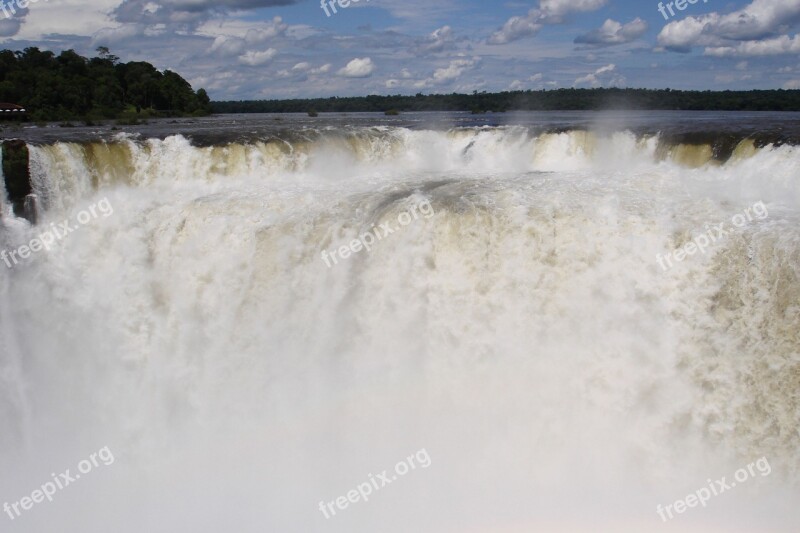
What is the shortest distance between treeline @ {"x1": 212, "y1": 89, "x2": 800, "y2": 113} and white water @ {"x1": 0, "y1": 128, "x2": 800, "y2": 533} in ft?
135

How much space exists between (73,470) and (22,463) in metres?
1.11

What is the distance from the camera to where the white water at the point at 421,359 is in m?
9.29

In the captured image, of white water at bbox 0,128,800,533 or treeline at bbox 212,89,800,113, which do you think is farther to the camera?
treeline at bbox 212,89,800,113

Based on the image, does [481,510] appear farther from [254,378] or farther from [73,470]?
[73,470]

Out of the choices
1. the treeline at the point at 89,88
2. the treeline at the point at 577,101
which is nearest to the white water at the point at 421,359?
the treeline at the point at 89,88

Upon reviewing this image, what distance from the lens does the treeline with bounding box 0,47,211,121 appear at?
43.6 metres

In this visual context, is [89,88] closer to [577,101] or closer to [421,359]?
[577,101]

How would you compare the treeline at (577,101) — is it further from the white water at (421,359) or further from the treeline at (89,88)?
the white water at (421,359)

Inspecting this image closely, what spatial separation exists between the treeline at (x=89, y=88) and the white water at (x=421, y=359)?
31032 mm

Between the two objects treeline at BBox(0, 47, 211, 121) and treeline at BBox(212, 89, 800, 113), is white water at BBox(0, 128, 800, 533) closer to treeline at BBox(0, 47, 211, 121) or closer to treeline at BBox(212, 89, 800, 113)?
A: treeline at BBox(0, 47, 211, 121)

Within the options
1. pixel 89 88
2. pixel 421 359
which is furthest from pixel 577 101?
pixel 421 359

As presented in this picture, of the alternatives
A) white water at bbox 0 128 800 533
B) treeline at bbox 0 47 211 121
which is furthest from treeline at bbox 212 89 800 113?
white water at bbox 0 128 800 533

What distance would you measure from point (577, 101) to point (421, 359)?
53848 millimetres

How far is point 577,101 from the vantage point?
2370 inches
